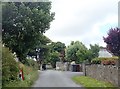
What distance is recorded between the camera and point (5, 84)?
21469 millimetres

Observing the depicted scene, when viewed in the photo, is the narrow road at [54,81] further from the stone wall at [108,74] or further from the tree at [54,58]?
the tree at [54,58]

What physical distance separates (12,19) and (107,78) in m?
10.5

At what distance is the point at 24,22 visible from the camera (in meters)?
31.7

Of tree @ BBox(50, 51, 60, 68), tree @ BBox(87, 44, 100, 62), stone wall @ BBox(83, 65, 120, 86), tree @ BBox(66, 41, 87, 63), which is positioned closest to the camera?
stone wall @ BBox(83, 65, 120, 86)

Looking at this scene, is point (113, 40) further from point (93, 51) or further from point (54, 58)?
point (54, 58)

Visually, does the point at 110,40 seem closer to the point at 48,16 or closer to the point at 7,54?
the point at 48,16

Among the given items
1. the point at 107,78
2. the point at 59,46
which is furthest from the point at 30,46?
the point at 59,46

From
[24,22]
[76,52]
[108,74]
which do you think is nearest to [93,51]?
[76,52]

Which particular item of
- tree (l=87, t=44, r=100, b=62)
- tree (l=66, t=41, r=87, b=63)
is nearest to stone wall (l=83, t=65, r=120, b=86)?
tree (l=87, t=44, r=100, b=62)

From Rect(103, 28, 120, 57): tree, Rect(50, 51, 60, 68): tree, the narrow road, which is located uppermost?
Rect(50, 51, 60, 68): tree

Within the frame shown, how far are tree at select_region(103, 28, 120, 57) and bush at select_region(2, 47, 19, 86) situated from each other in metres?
11.7

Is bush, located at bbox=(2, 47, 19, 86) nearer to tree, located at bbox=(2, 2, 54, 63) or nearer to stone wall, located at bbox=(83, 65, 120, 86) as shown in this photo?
stone wall, located at bbox=(83, 65, 120, 86)

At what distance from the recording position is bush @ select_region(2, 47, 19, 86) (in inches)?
804

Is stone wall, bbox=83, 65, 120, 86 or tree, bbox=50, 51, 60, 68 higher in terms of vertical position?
tree, bbox=50, 51, 60, 68
